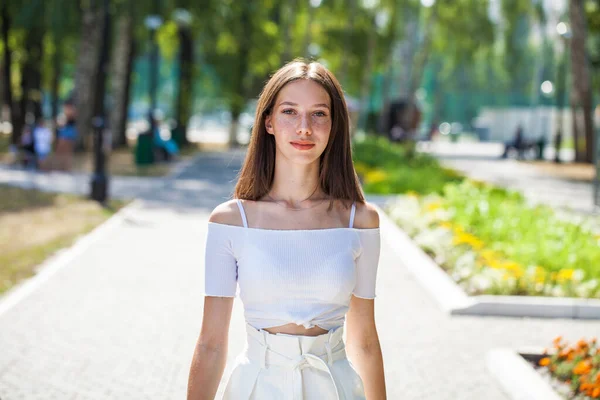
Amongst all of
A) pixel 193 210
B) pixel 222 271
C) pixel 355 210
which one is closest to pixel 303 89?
pixel 355 210

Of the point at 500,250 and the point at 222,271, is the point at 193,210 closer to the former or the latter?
the point at 500,250

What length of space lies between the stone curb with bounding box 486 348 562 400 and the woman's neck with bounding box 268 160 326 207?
336cm

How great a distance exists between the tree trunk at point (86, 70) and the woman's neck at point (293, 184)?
2992cm

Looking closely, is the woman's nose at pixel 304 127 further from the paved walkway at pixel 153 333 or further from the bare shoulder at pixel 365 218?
the paved walkway at pixel 153 333

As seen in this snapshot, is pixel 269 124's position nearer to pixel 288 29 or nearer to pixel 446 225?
pixel 446 225

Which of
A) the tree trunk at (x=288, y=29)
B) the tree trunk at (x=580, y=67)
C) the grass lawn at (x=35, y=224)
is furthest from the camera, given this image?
the tree trunk at (x=288, y=29)

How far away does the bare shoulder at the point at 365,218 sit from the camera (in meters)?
3.03

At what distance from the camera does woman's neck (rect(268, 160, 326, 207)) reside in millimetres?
3057

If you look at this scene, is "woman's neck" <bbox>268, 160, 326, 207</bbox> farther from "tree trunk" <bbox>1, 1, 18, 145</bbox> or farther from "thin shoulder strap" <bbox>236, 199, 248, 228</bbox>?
"tree trunk" <bbox>1, 1, 18, 145</bbox>

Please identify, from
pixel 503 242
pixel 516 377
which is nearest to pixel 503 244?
pixel 503 242

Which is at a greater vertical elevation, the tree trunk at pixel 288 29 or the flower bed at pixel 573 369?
the tree trunk at pixel 288 29

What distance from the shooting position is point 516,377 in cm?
645

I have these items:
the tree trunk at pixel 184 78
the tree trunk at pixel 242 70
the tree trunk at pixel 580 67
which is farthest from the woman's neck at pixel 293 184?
the tree trunk at pixel 184 78

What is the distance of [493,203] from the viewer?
49.0 ft
